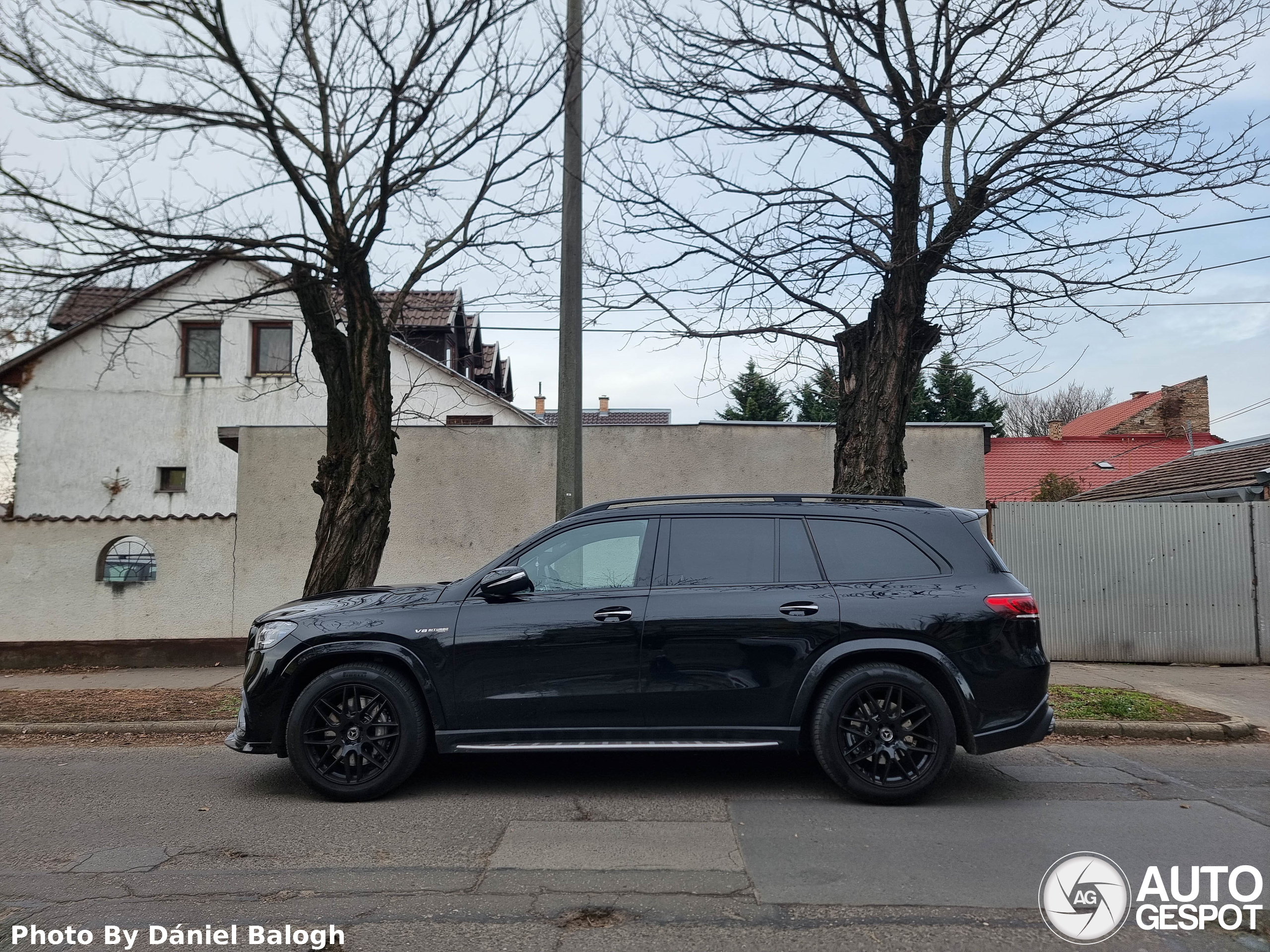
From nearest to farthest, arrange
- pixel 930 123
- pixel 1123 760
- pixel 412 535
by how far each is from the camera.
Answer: pixel 1123 760, pixel 930 123, pixel 412 535

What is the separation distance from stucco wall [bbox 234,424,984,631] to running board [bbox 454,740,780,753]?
7576 millimetres

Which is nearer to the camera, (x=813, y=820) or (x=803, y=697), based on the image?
(x=813, y=820)

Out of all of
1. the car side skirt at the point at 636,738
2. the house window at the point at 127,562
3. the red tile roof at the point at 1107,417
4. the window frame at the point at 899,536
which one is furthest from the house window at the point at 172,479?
the red tile roof at the point at 1107,417

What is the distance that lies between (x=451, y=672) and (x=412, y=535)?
7.85m

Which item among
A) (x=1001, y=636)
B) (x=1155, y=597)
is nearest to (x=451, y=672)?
(x=1001, y=636)

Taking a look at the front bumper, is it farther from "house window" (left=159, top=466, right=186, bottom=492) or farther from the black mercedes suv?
"house window" (left=159, top=466, right=186, bottom=492)

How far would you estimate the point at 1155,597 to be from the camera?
37.5 ft

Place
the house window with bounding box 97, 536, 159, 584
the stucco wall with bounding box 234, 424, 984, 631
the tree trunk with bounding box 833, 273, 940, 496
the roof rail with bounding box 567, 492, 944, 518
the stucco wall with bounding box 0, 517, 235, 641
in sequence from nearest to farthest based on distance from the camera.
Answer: the roof rail with bounding box 567, 492, 944, 518 < the tree trunk with bounding box 833, 273, 940, 496 < the stucco wall with bounding box 0, 517, 235, 641 < the house window with bounding box 97, 536, 159, 584 < the stucco wall with bounding box 234, 424, 984, 631

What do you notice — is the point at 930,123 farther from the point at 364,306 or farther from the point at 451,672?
the point at 451,672

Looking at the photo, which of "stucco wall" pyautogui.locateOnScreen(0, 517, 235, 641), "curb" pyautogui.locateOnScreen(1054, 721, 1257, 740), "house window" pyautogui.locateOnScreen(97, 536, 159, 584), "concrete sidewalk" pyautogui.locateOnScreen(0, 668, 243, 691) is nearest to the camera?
"curb" pyautogui.locateOnScreen(1054, 721, 1257, 740)

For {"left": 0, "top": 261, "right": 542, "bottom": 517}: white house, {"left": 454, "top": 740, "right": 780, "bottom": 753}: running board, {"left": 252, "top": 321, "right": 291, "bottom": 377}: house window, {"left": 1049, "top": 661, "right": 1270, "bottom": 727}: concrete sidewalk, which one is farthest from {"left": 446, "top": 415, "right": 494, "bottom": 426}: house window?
{"left": 454, "top": 740, "right": 780, "bottom": 753}: running board

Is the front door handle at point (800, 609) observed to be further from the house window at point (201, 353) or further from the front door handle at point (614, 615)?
the house window at point (201, 353)

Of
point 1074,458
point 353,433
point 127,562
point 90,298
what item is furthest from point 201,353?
point 1074,458

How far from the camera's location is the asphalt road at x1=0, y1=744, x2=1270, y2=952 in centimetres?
382
